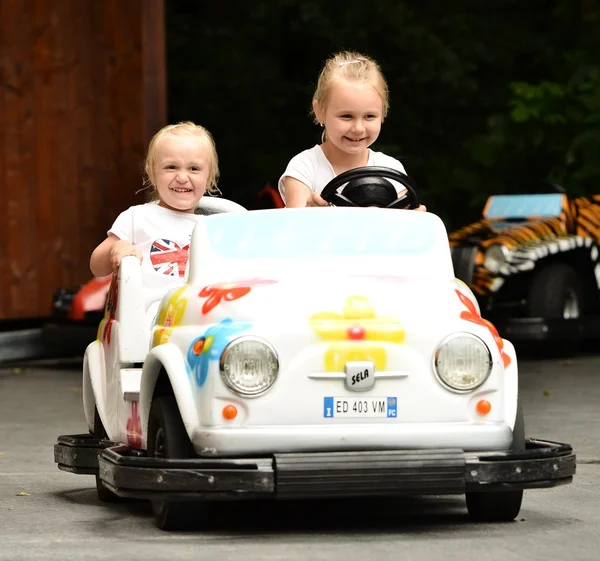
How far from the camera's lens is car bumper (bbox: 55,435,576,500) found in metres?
5.77

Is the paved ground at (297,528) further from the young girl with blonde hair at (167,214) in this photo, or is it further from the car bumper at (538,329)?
the car bumper at (538,329)

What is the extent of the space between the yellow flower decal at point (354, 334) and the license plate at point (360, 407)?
110 mm

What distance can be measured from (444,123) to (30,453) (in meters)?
15.2

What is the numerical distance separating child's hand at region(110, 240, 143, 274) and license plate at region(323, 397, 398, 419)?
1564 millimetres

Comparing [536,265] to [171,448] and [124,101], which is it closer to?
[124,101]

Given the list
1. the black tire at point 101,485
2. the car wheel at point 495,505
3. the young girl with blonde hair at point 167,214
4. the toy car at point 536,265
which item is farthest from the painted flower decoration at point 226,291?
the toy car at point 536,265

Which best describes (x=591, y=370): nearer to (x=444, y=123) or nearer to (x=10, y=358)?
(x=10, y=358)

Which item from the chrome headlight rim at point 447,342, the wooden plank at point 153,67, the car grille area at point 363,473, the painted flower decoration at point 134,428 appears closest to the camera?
the car grille area at point 363,473

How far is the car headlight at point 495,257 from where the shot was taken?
47.8 feet

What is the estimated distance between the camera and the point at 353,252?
655cm

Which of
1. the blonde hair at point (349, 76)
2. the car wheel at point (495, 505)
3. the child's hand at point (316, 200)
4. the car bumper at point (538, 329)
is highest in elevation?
the blonde hair at point (349, 76)

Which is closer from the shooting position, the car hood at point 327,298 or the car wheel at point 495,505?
the car hood at point 327,298

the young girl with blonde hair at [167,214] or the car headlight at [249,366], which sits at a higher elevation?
the young girl with blonde hair at [167,214]

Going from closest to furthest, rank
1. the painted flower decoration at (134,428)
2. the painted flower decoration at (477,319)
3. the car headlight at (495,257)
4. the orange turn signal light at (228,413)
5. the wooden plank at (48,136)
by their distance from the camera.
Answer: the orange turn signal light at (228,413)
the painted flower decoration at (477,319)
the painted flower decoration at (134,428)
the car headlight at (495,257)
the wooden plank at (48,136)
